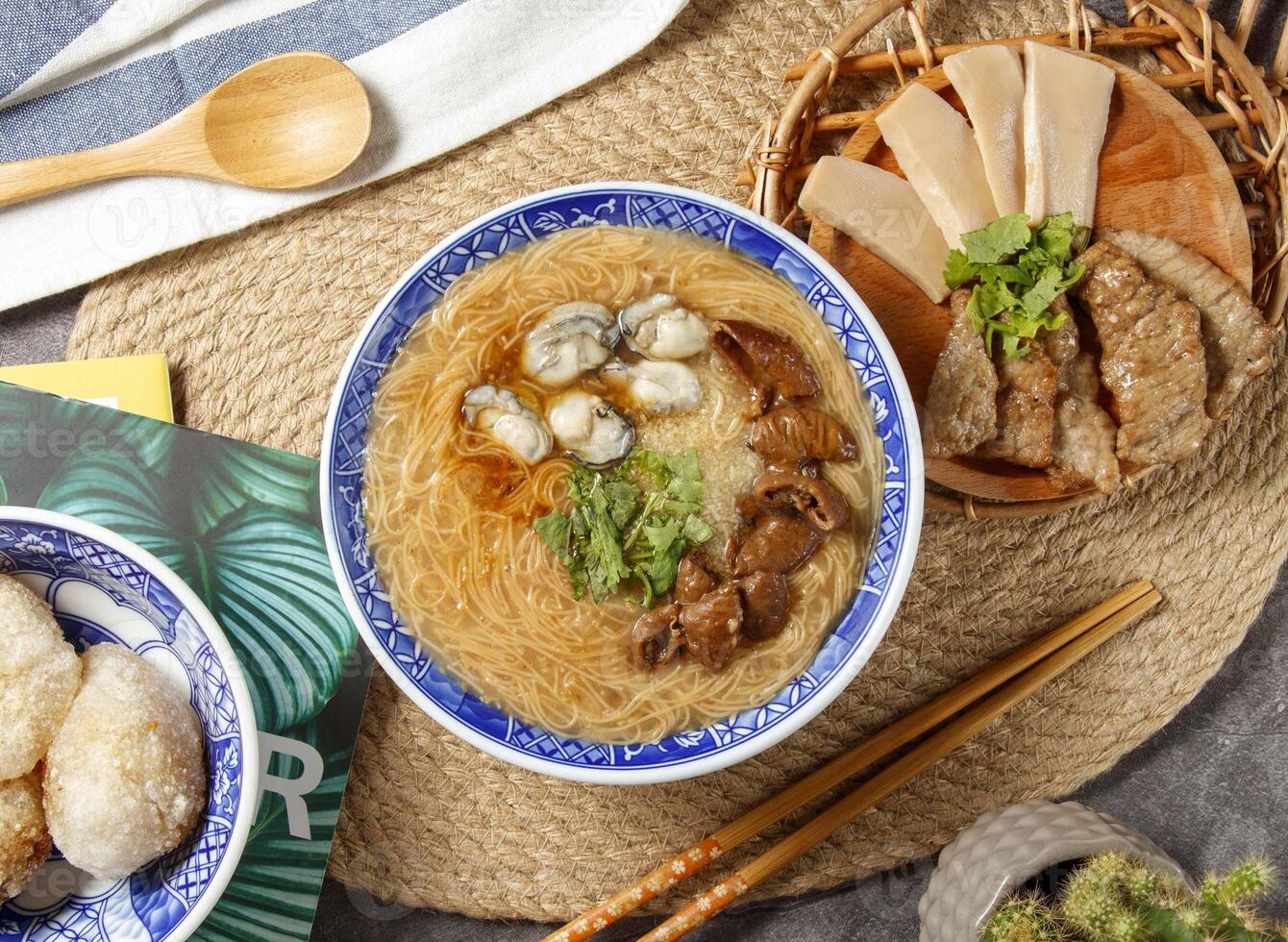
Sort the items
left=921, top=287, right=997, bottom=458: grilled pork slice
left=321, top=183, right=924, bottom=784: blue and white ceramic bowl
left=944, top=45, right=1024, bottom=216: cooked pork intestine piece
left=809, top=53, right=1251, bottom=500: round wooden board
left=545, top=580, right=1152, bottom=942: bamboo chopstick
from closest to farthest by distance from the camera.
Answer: left=321, top=183, right=924, bottom=784: blue and white ceramic bowl → left=921, top=287, right=997, bottom=458: grilled pork slice → left=944, top=45, right=1024, bottom=216: cooked pork intestine piece → left=809, top=53, right=1251, bottom=500: round wooden board → left=545, top=580, right=1152, bottom=942: bamboo chopstick

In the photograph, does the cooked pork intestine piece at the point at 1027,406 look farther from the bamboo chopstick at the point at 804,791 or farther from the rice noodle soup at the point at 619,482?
the bamboo chopstick at the point at 804,791

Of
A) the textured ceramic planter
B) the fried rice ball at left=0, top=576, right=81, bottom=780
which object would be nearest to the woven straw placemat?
the textured ceramic planter

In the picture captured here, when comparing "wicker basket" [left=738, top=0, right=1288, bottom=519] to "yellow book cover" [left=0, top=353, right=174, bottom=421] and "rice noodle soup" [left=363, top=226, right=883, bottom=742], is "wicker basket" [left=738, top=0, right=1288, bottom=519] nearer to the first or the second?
"rice noodle soup" [left=363, top=226, right=883, bottom=742]

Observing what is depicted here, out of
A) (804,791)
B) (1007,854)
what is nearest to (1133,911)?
(1007,854)

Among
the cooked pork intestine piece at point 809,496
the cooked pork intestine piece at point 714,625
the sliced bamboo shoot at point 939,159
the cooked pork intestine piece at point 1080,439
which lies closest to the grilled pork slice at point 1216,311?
the cooked pork intestine piece at point 1080,439

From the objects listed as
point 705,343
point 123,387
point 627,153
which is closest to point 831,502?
point 705,343

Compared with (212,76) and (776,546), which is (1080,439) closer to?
(776,546)
